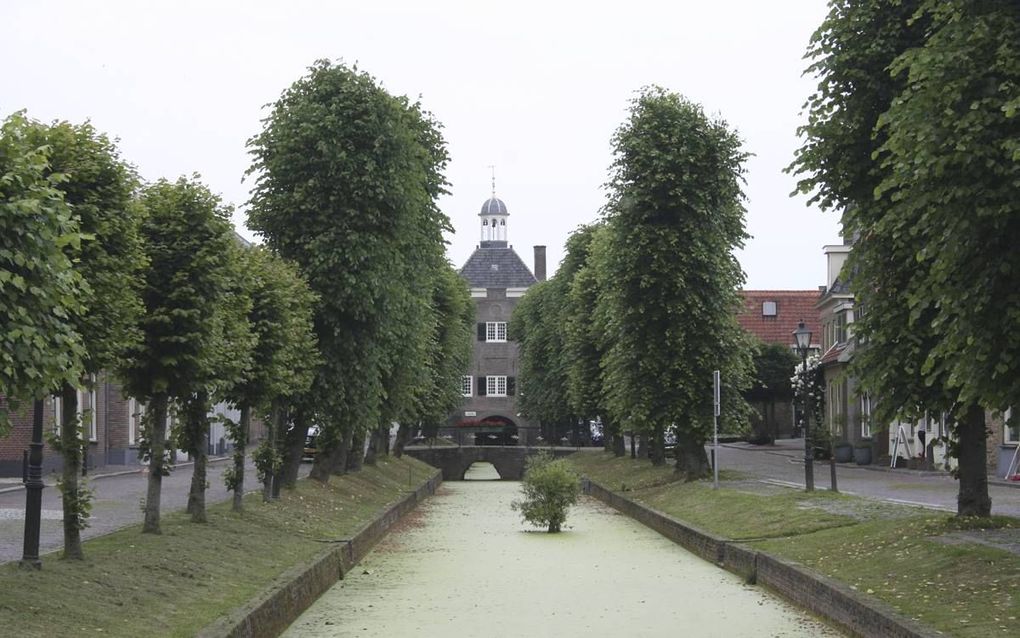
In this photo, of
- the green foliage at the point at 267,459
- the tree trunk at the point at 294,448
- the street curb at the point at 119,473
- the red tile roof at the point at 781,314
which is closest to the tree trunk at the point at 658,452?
the street curb at the point at 119,473

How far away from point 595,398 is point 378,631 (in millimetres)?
38701

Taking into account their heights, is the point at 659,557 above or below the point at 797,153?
below

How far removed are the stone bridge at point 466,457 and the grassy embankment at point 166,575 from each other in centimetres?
5274

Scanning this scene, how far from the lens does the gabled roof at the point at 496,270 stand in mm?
125750

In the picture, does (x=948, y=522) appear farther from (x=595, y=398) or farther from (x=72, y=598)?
(x=595, y=398)

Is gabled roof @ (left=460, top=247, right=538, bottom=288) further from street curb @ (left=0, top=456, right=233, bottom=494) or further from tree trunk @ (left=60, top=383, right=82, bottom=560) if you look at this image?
tree trunk @ (left=60, top=383, right=82, bottom=560)

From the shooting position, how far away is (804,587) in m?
16.8

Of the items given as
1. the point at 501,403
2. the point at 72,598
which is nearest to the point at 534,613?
the point at 72,598

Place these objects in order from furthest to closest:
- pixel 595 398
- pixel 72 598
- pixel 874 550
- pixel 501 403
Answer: pixel 501 403 → pixel 595 398 → pixel 874 550 → pixel 72 598

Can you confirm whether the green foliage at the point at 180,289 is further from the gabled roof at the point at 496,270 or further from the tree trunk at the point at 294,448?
the gabled roof at the point at 496,270

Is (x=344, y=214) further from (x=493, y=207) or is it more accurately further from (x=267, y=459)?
(x=493, y=207)

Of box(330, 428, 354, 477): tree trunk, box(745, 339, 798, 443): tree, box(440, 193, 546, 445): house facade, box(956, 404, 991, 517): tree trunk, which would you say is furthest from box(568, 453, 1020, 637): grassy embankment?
box(440, 193, 546, 445): house facade

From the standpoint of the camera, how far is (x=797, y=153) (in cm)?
1939

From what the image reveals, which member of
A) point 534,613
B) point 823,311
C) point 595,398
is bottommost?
point 534,613
